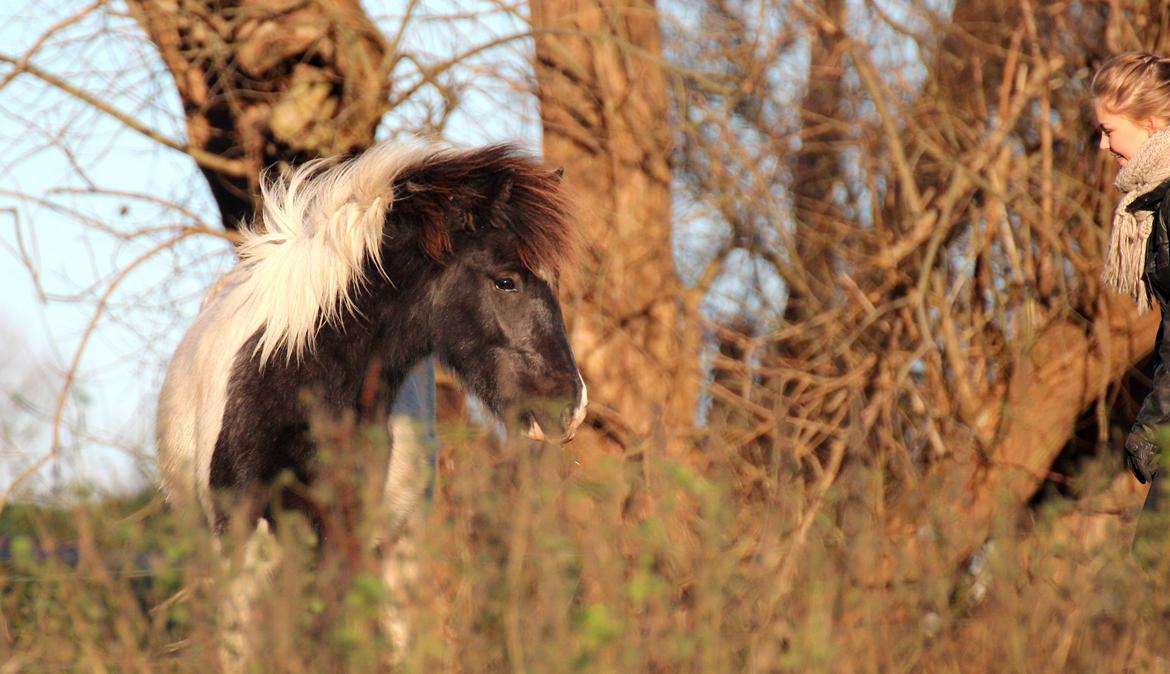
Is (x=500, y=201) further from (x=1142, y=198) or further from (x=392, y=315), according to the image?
(x=1142, y=198)

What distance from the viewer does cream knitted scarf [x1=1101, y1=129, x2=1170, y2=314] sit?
380cm

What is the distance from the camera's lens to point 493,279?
4.58 meters

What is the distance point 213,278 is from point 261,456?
2.60 meters

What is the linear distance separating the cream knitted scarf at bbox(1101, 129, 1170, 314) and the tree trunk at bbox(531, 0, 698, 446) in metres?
3.15

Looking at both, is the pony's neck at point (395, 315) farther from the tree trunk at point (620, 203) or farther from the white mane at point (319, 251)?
the tree trunk at point (620, 203)

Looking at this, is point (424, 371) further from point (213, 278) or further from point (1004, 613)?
point (1004, 613)

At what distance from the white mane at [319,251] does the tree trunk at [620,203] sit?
2281 millimetres

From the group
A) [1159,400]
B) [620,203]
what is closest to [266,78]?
[620,203]

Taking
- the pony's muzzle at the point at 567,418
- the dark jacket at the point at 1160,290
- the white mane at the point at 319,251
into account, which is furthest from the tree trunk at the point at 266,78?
the dark jacket at the point at 1160,290

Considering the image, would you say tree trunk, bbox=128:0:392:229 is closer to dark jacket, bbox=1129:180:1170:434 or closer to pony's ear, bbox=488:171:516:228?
pony's ear, bbox=488:171:516:228

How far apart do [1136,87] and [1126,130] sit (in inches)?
5.2

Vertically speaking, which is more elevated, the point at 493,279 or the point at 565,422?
the point at 493,279

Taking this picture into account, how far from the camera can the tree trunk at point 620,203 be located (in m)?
6.92

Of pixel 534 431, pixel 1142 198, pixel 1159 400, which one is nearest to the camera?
pixel 1159 400
